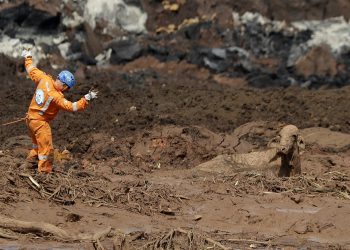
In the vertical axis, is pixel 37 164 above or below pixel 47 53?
above

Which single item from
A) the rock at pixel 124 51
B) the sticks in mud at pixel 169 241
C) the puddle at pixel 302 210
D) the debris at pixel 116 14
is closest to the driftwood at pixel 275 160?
the puddle at pixel 302 210

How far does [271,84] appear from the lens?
23.4m

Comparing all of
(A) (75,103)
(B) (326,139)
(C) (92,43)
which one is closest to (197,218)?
(A) (75,103)

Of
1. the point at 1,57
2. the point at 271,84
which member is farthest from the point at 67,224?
the point at 271,84

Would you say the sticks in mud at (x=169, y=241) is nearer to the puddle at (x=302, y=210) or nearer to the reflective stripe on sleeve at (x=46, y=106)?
the puddle at (x=302, y=210)

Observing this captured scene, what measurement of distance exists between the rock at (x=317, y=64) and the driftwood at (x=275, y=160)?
11.0 m

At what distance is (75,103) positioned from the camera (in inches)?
409

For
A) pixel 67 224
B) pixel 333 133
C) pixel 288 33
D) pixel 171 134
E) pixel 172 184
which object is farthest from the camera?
pixel 288 33

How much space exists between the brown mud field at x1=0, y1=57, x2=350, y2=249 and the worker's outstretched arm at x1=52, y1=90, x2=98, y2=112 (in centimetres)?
86

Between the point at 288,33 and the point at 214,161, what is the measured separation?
12994mm

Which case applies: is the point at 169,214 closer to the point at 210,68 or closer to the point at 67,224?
the point at 67,224

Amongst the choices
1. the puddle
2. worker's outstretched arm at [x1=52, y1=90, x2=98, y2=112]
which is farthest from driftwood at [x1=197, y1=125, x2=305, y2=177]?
worker's outstretched arm at [x1=52, y1=90, x2=98, y2=112]

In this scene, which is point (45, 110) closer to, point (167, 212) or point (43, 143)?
point (43, 143)

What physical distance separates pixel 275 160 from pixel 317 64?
12.1 metres
